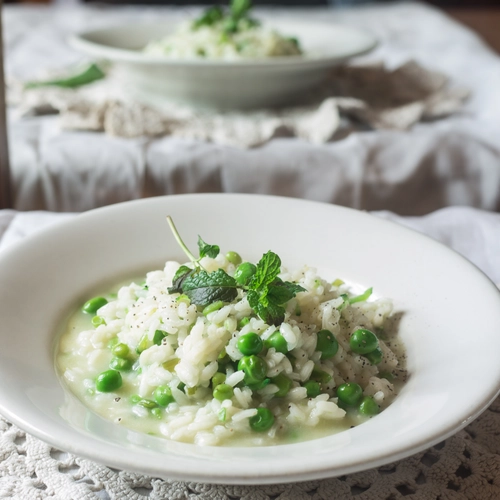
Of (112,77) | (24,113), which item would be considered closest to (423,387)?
(24,113)

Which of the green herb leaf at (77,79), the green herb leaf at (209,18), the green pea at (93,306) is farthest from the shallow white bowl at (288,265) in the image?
the green herb leaf at (77,79)

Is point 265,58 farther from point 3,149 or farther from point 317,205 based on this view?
point 317,205

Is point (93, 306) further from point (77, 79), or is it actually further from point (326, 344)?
point (77, 79)

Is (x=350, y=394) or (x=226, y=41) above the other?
(x=350, y=394)

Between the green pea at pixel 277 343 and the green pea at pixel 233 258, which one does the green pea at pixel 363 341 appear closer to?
the green pea at pixel 277 343

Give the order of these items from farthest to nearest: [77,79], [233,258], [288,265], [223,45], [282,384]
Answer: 1. [77,79]
2. [223,45]
3. [288,265]
4. [233,258]
5. [282,384]

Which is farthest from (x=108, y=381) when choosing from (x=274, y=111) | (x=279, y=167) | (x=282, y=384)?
(x=274, y=111)
